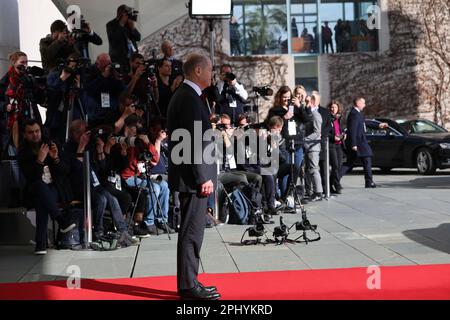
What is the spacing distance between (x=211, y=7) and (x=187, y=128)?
6.83 metres

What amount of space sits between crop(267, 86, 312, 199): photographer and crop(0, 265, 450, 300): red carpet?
211 inches

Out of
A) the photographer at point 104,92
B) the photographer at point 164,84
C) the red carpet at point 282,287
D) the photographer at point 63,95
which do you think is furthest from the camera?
the photographer at point 164,84

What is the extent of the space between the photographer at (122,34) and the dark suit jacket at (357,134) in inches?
212

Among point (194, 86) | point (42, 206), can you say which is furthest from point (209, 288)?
point (42, 206)

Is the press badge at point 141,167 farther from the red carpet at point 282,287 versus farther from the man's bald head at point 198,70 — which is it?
the man's bald head at point 198,70

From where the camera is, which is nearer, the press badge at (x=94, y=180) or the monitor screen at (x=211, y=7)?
the press badge at (x=94, y=180)

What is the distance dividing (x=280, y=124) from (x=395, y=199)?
2740mm

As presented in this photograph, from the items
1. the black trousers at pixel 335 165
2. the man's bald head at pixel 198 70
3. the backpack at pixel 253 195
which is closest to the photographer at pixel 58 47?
the backpack at pixel 253 195

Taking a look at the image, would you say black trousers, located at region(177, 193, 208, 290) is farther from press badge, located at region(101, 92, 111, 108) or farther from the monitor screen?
the monitor screen

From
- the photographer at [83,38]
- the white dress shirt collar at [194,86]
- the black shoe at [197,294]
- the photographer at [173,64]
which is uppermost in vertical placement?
the photographer at [83,38]

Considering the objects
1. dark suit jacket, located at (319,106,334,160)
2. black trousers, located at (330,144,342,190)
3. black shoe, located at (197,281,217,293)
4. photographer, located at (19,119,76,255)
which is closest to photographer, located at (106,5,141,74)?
photographer, located at (19,119,76,255)

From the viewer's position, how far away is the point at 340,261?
8.46m

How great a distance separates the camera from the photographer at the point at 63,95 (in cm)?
1078

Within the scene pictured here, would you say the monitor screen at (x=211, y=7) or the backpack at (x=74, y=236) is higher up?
the monitor screen at (x=211, y=7)
